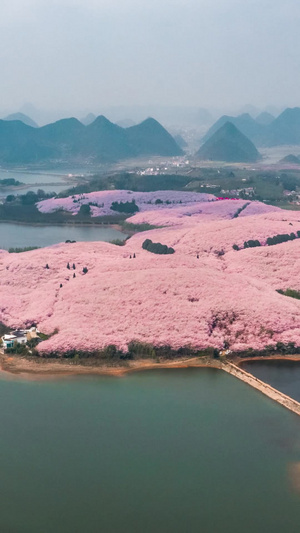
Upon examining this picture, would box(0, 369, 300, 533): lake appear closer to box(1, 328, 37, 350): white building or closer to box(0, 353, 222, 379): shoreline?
box(0, 353, 222, 379): shoreline

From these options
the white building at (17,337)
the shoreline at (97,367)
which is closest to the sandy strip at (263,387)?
the shoreline at (97,367)

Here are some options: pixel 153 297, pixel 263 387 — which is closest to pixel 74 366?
pixel 153 297

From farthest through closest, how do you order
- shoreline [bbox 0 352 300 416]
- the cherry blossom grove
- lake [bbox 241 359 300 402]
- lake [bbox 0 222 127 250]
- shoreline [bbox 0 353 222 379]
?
lake [bbox 0 222 127 250] → the cherry blossom grove → shoreline [bbox 0 353 222 379] → shoreline [bbox 0 352 300 416] → lake [bbox 241 359 300 402]

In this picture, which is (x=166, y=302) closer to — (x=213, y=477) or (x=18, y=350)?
(x=18, y=350)

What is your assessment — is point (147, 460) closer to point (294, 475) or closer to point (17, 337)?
point (294, 475)

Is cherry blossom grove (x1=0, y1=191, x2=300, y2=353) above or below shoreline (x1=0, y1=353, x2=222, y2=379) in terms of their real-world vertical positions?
above

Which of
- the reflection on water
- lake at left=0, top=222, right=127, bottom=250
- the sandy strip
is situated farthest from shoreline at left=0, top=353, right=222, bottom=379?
lake at left=0, top=222, right=127, bottom=250
